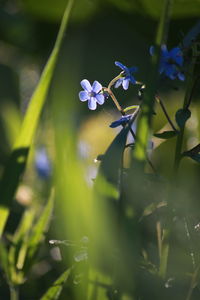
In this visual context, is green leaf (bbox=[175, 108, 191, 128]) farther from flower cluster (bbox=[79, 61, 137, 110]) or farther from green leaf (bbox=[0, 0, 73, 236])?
green leaf (bbox=[0, 0, 73, 236])

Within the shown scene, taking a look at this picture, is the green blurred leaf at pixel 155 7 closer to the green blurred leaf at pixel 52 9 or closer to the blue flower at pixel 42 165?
the blue flower at pixel 42 165

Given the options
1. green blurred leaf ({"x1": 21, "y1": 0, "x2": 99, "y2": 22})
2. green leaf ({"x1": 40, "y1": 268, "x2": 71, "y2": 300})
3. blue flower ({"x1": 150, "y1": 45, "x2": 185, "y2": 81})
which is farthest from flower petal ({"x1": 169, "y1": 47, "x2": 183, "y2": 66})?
green blurred leaf ({"x1": 21, "y1": 0, "x2": 99, "y2": 22})

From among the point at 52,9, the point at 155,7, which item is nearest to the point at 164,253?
the point at 155,7

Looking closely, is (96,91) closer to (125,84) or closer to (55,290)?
(125,84)

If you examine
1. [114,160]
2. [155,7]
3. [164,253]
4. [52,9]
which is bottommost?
[164,253]

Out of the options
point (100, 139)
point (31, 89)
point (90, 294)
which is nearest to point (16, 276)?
point (90, 294)

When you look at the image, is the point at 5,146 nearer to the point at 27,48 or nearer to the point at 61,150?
the point at 27,48
